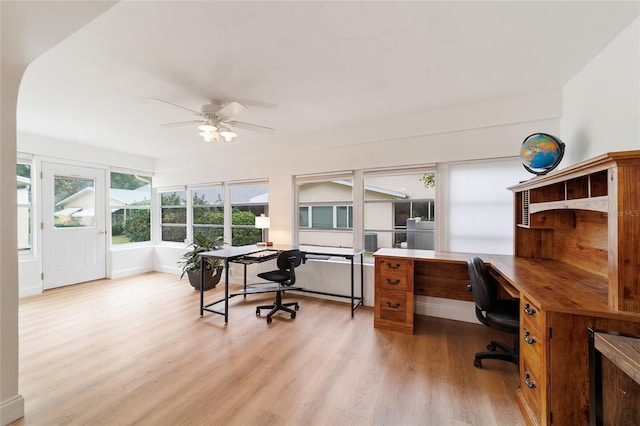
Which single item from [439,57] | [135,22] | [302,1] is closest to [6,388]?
[135,22]

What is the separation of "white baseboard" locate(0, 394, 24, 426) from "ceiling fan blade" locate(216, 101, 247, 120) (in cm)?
261

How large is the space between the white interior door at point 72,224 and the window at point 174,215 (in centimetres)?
111

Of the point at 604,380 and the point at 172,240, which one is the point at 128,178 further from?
the point at 604,380

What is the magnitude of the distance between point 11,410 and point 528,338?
328 centimetres

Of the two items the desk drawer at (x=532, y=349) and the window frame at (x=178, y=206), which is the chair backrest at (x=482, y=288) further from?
the window frame at (x=178, y=206)

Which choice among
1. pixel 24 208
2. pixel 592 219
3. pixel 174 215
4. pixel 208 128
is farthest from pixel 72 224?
pixel 592 219

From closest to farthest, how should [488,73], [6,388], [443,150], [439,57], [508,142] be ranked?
[6,388], [439,57], [488,73], [508,142], [443,150]

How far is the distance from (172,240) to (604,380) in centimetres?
668

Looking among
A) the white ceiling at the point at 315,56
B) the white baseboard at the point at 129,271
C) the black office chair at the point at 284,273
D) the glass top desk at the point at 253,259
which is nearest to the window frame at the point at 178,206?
the white baseboard at the point at 129,271

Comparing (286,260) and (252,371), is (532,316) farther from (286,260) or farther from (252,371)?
(286,260)

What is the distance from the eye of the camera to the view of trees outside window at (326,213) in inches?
160

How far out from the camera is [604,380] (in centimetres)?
126

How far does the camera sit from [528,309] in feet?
5.43

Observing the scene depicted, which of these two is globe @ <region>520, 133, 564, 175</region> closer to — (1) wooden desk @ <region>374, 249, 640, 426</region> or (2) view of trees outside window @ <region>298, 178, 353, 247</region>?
(1) wooden desk @ <region>374, 249, 640, 426</region>
